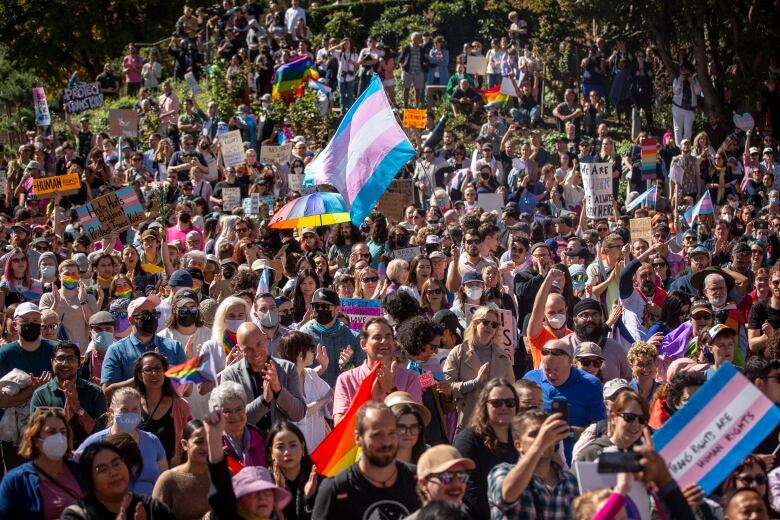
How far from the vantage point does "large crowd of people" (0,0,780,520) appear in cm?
609

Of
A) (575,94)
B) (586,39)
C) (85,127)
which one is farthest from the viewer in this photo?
(586,39)

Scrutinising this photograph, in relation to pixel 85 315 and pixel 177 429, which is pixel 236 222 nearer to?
pixel 85 315

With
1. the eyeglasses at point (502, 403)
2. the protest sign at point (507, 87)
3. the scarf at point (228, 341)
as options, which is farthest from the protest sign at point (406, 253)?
the protest sign at point (507, 87)

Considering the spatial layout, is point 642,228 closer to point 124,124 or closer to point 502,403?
point 502,403

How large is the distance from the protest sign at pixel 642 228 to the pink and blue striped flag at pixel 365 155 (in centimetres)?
260

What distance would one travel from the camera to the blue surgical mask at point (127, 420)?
700cm

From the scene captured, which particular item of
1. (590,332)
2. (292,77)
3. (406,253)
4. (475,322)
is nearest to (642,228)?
(406,253)

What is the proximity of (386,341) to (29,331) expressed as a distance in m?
2.60

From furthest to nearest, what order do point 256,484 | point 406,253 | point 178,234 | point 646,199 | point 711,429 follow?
point 646,199 < point 178,234 < point 406,253 < point 256,484 < point 711,429

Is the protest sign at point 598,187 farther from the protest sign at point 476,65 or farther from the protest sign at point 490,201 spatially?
the protest sign at point 476,65

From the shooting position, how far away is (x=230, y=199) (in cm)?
1727

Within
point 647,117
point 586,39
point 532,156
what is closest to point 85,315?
point 532,156

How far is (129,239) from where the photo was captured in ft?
54.0

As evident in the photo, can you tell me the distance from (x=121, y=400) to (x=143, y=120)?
64.3ft
